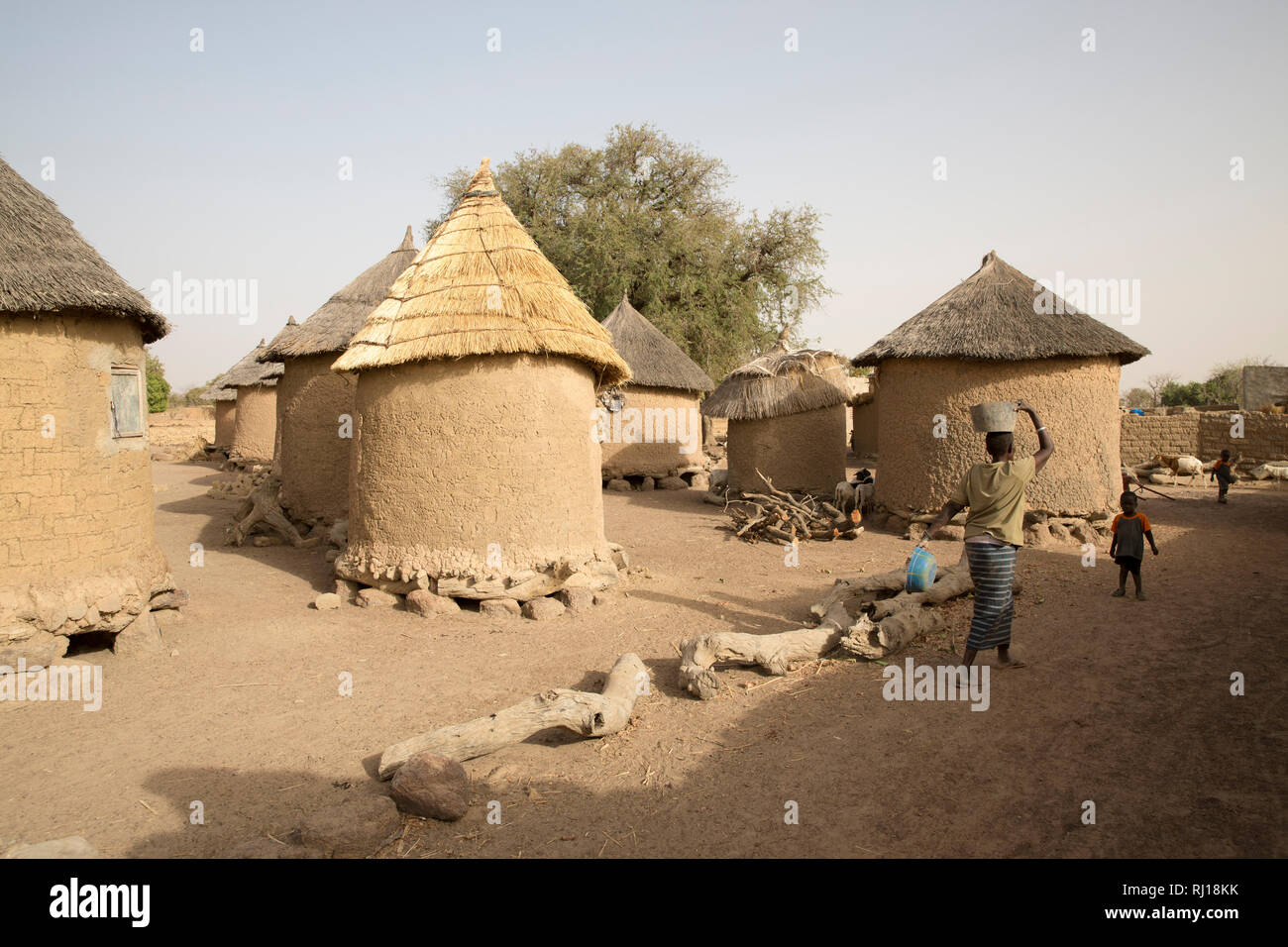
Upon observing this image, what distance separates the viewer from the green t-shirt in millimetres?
4844

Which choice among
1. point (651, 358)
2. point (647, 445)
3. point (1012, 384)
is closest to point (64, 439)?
point (1012, 384)

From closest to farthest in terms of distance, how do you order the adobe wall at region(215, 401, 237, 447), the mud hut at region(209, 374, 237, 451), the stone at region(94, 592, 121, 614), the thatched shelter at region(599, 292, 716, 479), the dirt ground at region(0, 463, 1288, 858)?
the dirt ground at region(0, 463, 1288, 858), the stone at region(94, 592, 121, 614), the thatched shelter at region(599, 292, 716, 479), the mud hut at region(209, 374, 237, 451), the adobe wall at region(215, 401, 237, 447)

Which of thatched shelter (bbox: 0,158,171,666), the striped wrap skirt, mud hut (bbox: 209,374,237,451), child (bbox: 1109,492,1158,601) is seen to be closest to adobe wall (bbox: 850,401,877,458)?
child (bbox: 1109,492,1158,601)

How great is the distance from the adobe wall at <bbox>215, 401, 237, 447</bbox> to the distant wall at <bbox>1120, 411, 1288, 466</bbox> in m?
24.7

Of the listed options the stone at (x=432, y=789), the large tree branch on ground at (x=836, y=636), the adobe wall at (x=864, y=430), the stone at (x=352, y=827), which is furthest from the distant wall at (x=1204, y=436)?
the stone at (x=352, y=827)

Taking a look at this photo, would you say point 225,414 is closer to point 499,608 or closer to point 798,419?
point 798,419

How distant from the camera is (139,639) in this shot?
5977mm

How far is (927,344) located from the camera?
10352mm

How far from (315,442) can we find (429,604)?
4.65 meters

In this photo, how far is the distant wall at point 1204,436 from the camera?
16.0 m

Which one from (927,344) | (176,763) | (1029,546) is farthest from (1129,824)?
(927,344)

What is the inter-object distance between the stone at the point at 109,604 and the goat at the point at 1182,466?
57.2 feet

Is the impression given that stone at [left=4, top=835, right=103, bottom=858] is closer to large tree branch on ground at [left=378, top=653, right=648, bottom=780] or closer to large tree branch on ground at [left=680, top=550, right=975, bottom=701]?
large tree branch on ground at [left=378, top=653, right=648, bottom=780]
